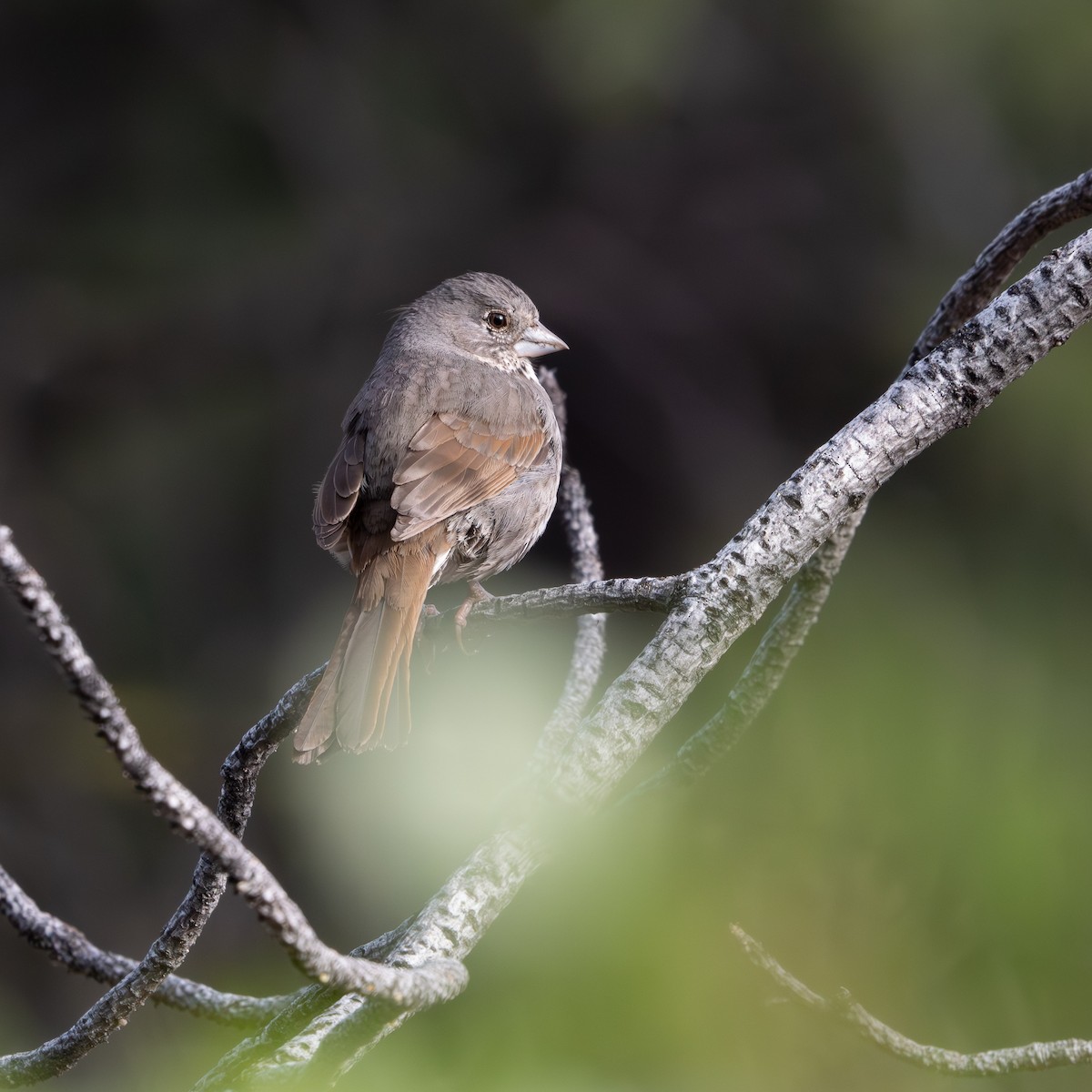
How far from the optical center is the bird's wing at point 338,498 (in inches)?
136

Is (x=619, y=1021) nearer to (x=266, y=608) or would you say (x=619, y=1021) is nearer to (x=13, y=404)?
(x=266, y=608)

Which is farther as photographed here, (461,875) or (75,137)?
(75,137)

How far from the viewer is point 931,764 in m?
1.48

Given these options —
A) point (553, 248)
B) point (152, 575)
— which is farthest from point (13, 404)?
point (553, 248)

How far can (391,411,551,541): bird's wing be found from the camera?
133 inches

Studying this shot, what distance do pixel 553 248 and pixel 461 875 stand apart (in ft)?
15.4

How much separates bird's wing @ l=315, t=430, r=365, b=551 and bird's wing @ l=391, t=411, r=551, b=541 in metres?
0.12

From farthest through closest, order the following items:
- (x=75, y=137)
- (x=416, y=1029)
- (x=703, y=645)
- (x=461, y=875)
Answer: (x=75, y=137) < (x=703, y=645) < (x=461, y=875) < (x=416, y=1029)

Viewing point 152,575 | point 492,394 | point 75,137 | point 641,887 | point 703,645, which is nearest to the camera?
point 641,887

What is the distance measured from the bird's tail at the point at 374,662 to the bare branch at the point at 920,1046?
1164mm

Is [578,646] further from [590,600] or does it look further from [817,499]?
[817,499]

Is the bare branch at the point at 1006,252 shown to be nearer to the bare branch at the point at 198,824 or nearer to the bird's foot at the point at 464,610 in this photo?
the bird's foot at the point at 464,610

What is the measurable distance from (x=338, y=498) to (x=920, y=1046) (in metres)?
2.15

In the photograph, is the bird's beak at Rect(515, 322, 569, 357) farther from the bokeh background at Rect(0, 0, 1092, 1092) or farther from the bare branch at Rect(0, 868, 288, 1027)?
the bare branch at Rect(0, 868, 288, 1027)
